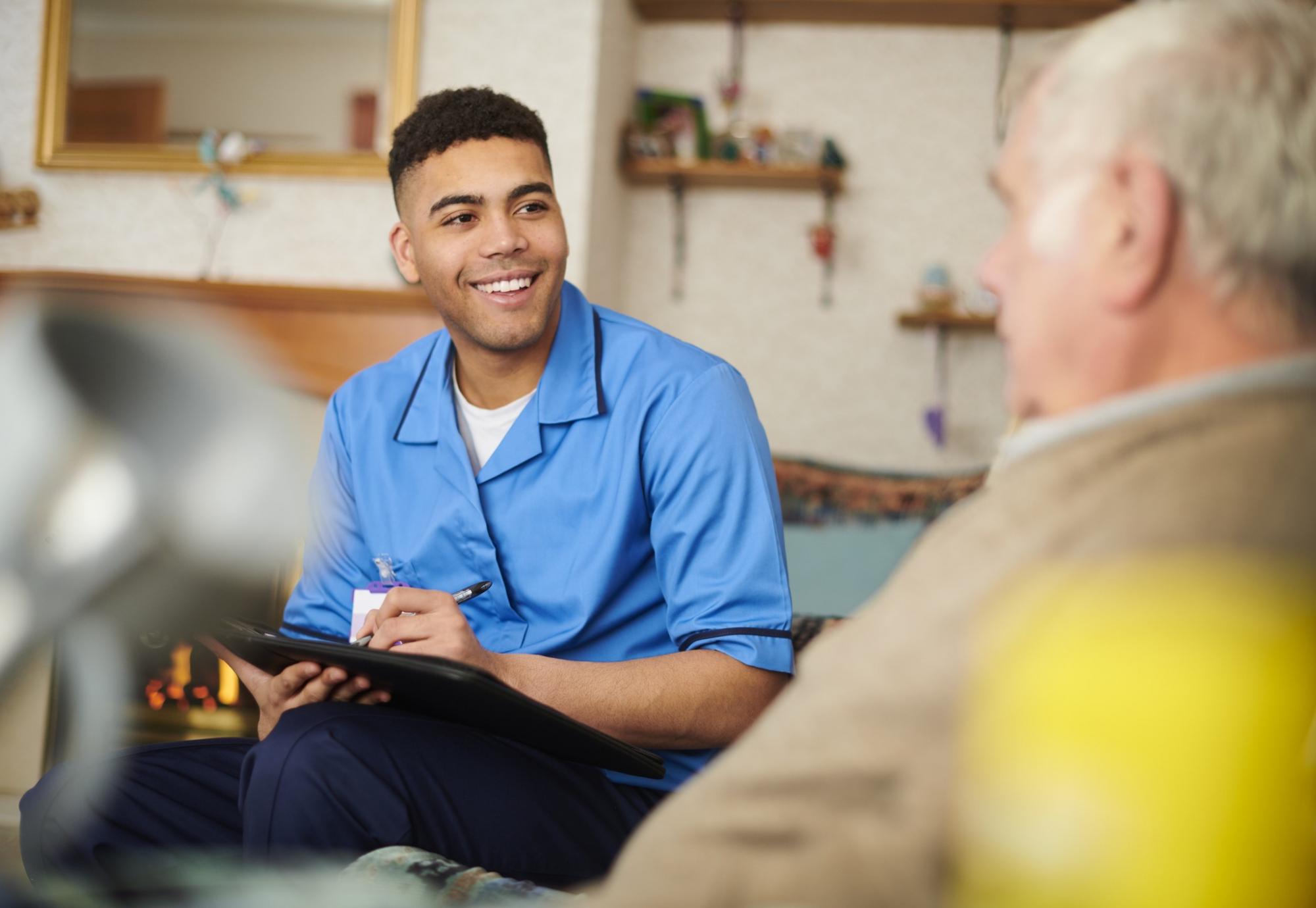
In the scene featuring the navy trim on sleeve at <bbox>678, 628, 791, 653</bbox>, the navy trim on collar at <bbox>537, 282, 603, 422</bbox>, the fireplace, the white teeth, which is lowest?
the fireplace

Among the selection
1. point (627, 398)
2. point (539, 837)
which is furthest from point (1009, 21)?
point (539, 837)

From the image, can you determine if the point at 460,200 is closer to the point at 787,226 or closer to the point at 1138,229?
the point at 1138,229

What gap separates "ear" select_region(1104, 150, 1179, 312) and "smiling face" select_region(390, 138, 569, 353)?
39.6 inches

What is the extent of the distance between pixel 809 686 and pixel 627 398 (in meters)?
0.85

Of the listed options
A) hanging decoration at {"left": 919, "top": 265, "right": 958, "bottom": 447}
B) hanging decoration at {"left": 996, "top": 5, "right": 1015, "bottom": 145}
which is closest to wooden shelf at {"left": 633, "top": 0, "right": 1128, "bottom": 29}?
hanging decoration at {"left": 996, "top": 5, "right": 1015, "bottom": 145}

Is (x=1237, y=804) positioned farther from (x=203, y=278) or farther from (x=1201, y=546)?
(x=203, y=278)

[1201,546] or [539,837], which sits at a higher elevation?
[1201,546]

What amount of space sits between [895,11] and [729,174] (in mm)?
645

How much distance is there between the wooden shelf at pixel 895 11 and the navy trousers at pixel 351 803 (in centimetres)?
259

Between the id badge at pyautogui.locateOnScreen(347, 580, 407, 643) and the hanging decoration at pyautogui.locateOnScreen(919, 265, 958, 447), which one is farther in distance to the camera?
the hanging decoration at pyautogui.locateOnScreen(919, 265, 958, 447)

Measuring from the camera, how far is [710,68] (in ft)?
11.0

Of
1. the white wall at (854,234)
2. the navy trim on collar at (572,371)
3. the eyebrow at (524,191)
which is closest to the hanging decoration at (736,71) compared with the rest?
the white wall at (854,234)

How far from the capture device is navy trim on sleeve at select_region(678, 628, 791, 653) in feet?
3.95

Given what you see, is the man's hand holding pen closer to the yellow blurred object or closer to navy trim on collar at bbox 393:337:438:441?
navy trim on collar at bbox 393:337:438:441
